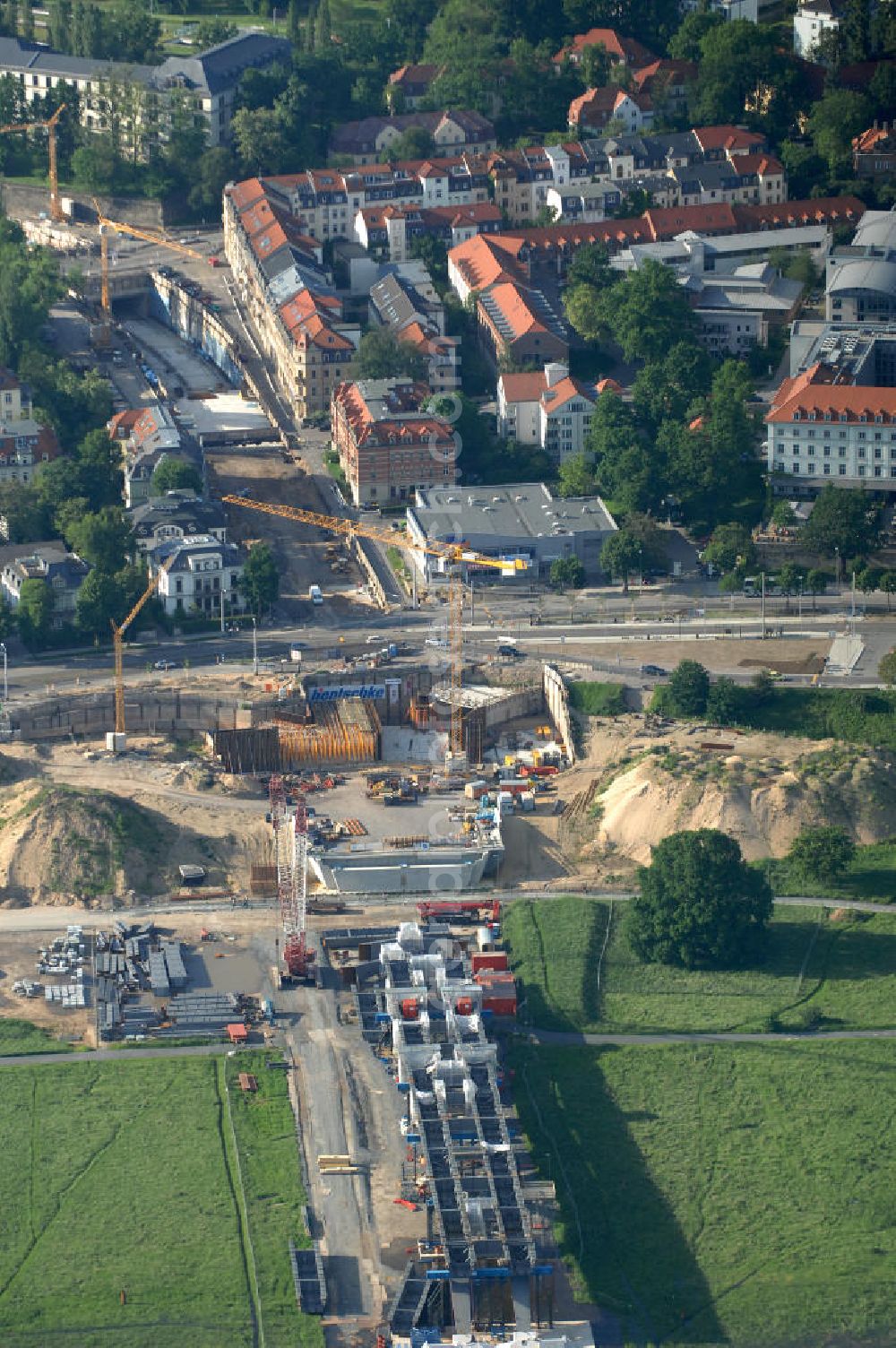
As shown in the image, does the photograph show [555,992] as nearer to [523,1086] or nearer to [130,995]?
[523,1086]

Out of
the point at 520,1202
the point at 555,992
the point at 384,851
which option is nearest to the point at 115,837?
the point at 384,851

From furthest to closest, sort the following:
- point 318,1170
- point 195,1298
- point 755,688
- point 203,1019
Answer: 1. point 755,688
2. point 203,1019
3. point 318,1170
4. point 195,1298

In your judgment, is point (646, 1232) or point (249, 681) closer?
A: point (646, 1232)

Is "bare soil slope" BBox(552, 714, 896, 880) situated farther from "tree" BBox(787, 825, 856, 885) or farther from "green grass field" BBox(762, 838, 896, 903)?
"tree" BBox(787, 825, 856, 885)

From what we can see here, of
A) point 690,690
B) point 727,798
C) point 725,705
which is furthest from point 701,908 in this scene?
point 690,690

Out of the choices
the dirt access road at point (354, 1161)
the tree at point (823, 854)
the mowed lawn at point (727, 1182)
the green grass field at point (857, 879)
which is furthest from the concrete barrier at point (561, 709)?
the mowed lawn at point (727, 1182)

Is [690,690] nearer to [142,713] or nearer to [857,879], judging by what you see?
[857,879]
